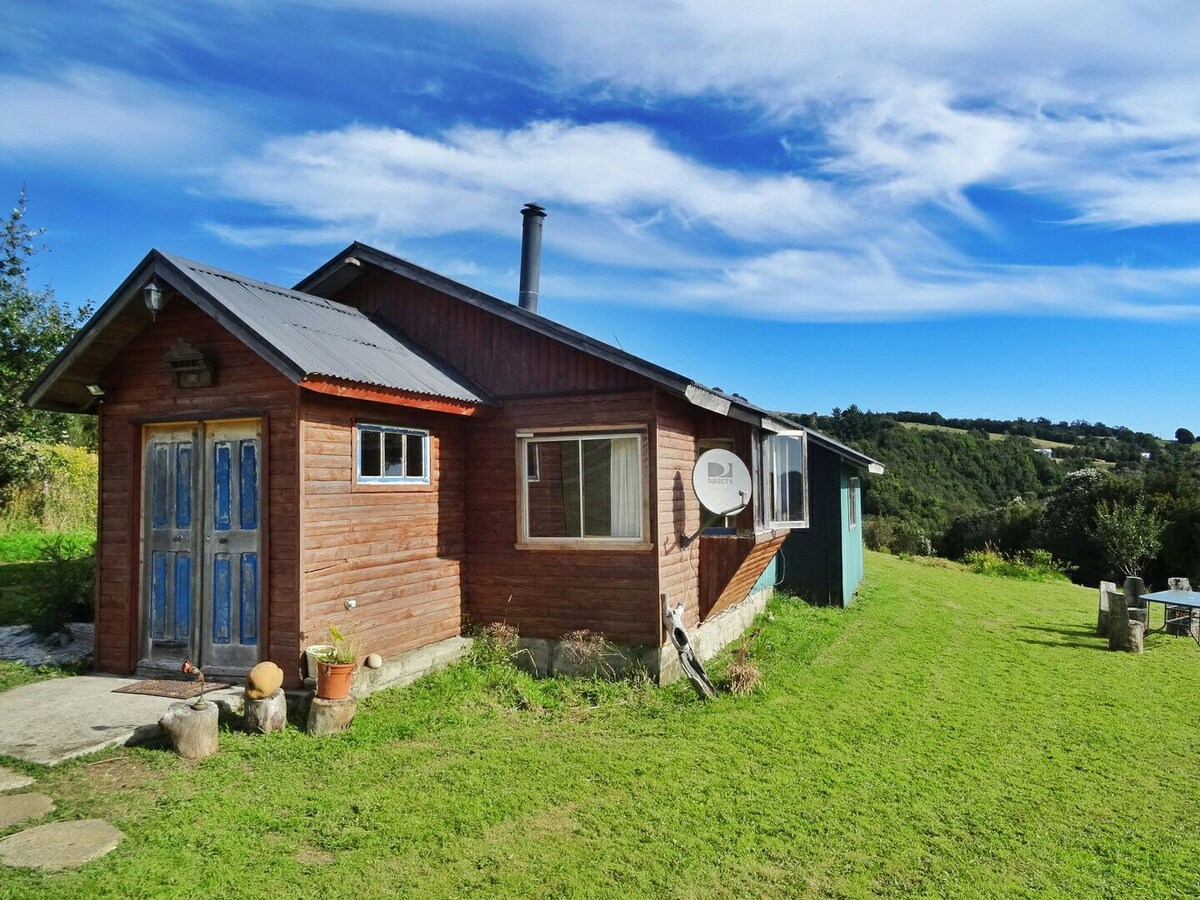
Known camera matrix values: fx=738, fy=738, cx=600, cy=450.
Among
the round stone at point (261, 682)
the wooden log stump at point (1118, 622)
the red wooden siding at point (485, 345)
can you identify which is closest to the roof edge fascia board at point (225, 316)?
the round stone at point (261, 682)

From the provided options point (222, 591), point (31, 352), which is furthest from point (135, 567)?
point (31, 352)

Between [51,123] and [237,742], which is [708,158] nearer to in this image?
[51,123]

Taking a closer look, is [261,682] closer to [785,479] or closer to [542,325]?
[542,325]

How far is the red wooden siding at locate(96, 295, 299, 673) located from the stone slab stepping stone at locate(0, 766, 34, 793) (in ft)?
6.52

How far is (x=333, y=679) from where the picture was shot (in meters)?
6.44

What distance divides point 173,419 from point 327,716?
3458 mm

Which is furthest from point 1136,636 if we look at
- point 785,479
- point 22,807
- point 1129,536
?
point 1129,536

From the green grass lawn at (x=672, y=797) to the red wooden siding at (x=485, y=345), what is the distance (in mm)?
3387

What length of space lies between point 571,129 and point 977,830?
432 inches

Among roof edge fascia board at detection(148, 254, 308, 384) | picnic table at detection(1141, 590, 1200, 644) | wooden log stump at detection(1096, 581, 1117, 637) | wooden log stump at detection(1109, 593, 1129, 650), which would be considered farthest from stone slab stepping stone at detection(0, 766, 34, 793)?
picnic table at detection(1141, 590, 1200, 644)

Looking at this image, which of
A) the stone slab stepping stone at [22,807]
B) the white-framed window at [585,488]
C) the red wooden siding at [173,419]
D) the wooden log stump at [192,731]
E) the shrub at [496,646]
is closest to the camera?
the stone slab stepping stone at [22,807]

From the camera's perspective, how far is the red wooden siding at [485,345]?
8.66 meters

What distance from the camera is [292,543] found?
6797 millimetres

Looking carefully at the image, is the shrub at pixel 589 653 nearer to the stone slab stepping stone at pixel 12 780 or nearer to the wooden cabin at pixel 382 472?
the wooden cabin at pixel 382 472
